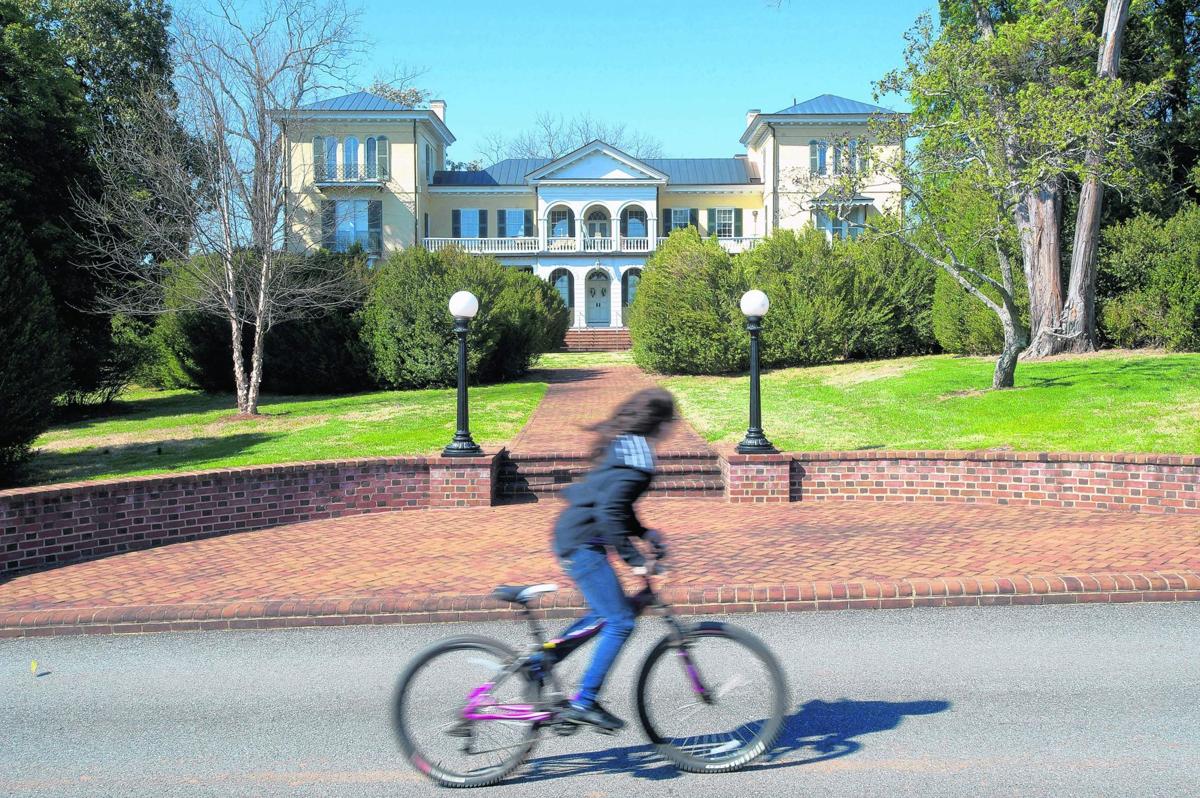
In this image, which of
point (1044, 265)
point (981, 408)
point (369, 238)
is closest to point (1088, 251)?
point (1044, 265)

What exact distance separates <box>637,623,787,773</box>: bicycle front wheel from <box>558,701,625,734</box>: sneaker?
13 centimetres

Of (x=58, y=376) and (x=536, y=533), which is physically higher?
(x=58, y=376)

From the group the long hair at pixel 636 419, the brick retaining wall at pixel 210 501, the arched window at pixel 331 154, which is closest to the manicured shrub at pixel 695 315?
the brick retaining wall at pixel 210 501

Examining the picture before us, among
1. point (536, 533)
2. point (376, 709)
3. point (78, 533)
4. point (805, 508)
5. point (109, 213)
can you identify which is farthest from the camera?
point (109, 213)

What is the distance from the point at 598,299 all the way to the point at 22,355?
4336cm

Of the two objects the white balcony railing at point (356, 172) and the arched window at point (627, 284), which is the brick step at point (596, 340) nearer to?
the arched window at point (627, 284)

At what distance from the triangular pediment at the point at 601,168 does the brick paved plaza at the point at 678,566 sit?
43296 millimetres

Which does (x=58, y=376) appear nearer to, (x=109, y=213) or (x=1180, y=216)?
(x=109, y=213)

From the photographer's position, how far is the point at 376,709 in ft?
17.1

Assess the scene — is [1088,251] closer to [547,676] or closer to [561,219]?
[547,676]

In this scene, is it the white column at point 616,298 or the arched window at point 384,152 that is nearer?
the arched window at point 384,152

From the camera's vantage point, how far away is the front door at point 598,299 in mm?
53812

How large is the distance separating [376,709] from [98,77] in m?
42.1

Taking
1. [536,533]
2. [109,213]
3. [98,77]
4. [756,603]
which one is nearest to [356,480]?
[536,533]
